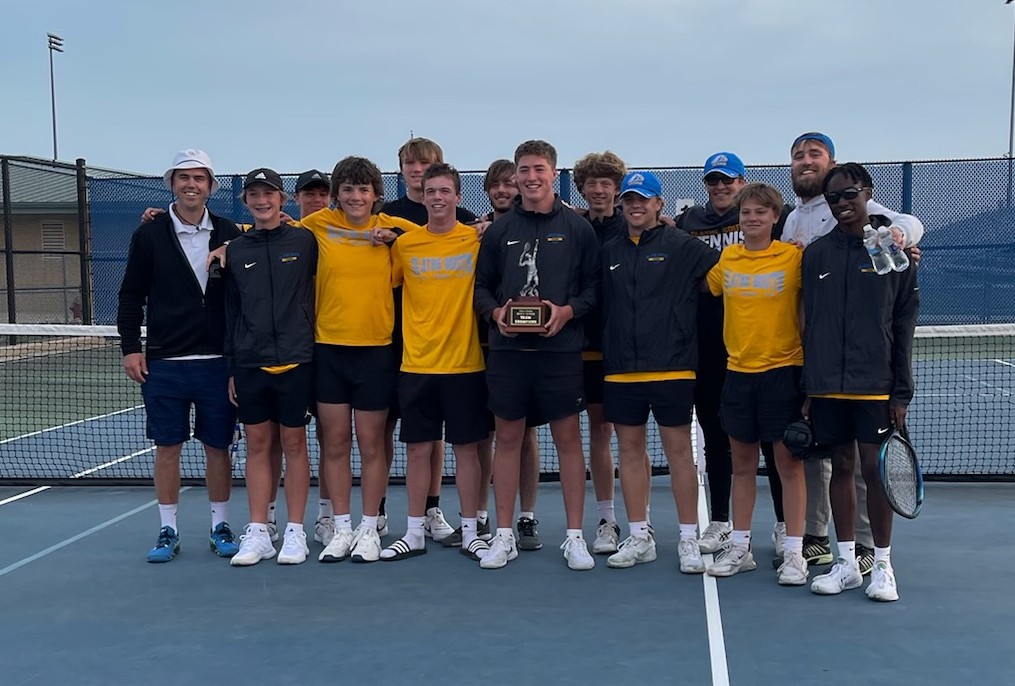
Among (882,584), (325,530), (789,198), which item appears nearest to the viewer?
(882,584)

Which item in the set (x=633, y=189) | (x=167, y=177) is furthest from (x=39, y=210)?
(x=633, y=189)

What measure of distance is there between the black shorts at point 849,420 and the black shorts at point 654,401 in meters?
0.57

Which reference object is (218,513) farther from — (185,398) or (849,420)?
(849,420)

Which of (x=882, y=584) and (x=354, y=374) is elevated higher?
(x=354, y=374)

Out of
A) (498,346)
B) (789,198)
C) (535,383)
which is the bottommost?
(535,383)

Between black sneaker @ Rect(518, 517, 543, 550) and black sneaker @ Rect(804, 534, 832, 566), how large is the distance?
1.25 metres

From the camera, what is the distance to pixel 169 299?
490 centimetres

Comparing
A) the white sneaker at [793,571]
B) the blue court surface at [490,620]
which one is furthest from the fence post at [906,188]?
the white sneaker at [793,571]

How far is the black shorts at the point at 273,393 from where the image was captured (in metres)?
4.80

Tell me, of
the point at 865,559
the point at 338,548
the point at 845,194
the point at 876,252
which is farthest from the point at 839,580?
the point at 338,548

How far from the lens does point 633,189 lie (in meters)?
4.55

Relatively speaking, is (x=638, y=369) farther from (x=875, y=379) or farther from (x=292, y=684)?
(x=292, y=684)

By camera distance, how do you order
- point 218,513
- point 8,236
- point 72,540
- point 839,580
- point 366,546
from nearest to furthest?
1. point 839,580
2. point 366,546
3. point 218,513
4. point 72,540
5. point 8,236

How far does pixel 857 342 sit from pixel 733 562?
1127 mm
